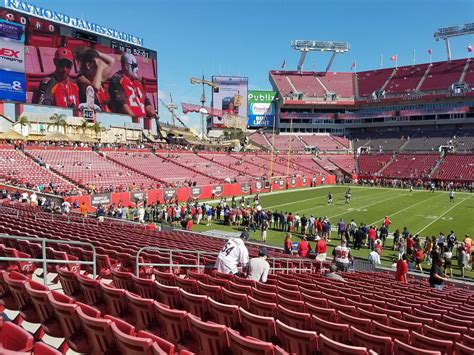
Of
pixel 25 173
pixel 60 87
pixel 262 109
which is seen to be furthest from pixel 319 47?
pixel 25 173

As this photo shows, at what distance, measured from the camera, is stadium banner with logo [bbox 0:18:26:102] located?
145 feet

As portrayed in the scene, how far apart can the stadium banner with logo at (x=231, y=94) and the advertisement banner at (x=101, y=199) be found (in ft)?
207

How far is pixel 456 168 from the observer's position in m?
59.7

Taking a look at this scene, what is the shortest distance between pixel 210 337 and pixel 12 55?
50192mm

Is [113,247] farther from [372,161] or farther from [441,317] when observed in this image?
[372,161]

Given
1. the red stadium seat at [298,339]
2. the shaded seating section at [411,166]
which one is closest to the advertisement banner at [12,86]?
the red stadium seat at [298,339]

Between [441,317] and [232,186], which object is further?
[232,186]

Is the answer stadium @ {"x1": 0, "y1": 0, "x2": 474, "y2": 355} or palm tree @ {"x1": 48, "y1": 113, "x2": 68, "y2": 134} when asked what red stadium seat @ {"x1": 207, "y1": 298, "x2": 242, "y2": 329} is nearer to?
stadium @ {"x1": 0, "y1": 0, "x2": 474, "y2": 355}

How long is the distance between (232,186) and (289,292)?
36.7m

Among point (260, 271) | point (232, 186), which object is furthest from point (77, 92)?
point (260, 271)

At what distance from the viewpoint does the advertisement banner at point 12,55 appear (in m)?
44.1

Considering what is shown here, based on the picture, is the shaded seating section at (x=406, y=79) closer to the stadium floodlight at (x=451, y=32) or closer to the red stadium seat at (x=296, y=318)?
the stadium floodlight at (x=451, y=32)

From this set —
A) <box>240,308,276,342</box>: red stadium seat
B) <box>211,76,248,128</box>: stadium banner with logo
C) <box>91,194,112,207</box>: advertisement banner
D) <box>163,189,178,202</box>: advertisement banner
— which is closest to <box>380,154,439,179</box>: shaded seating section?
<box>211,76,248,128</box>: stadium banner with logo

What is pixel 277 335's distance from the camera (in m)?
4.40
